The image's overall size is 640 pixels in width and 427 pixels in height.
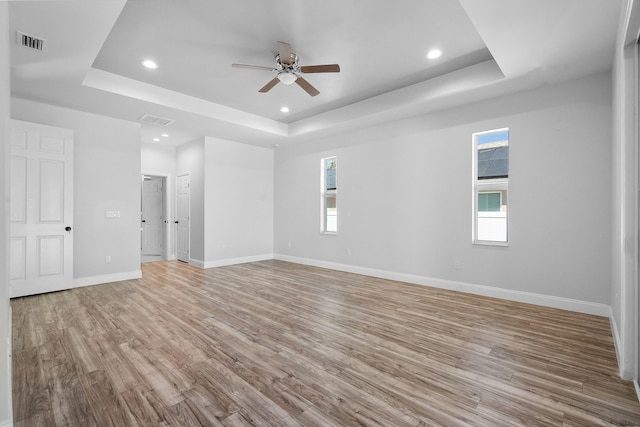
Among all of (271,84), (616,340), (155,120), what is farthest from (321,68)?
(616,340)

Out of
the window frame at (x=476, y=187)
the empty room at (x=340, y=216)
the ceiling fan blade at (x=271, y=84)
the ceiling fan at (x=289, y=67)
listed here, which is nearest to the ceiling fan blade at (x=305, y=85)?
the ceiling fan at (x=289, y=67)

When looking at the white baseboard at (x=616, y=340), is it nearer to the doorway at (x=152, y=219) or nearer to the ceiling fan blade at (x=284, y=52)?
the ceiling fan blade at (x=284, y=52)

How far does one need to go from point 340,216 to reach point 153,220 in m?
5.39

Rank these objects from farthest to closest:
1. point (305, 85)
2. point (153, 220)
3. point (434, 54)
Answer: point (153, 220)
point (305, 85)
point (434, 54)

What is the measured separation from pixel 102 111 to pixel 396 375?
18.6 ft

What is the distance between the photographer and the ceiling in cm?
260

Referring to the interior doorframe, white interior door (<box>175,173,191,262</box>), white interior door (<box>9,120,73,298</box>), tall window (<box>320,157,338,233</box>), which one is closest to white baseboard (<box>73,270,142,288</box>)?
white interior door (<box>9,120,73,298</box>)

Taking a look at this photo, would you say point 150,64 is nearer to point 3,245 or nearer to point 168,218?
point 3,245

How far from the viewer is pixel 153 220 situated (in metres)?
8.04

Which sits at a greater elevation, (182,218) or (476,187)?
(476,187)

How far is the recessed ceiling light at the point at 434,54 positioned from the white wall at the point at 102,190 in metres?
5.09

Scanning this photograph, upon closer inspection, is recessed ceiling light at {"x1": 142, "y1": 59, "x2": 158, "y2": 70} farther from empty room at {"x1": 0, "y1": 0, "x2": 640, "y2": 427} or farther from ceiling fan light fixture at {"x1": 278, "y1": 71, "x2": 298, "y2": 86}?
ceiling fan light fixture at {"x1": 278, "y1": 71, "x2": 298, "y2": 86}

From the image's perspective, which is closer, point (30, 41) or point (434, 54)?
point (30, 41)

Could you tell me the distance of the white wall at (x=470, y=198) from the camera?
350 centimetres
